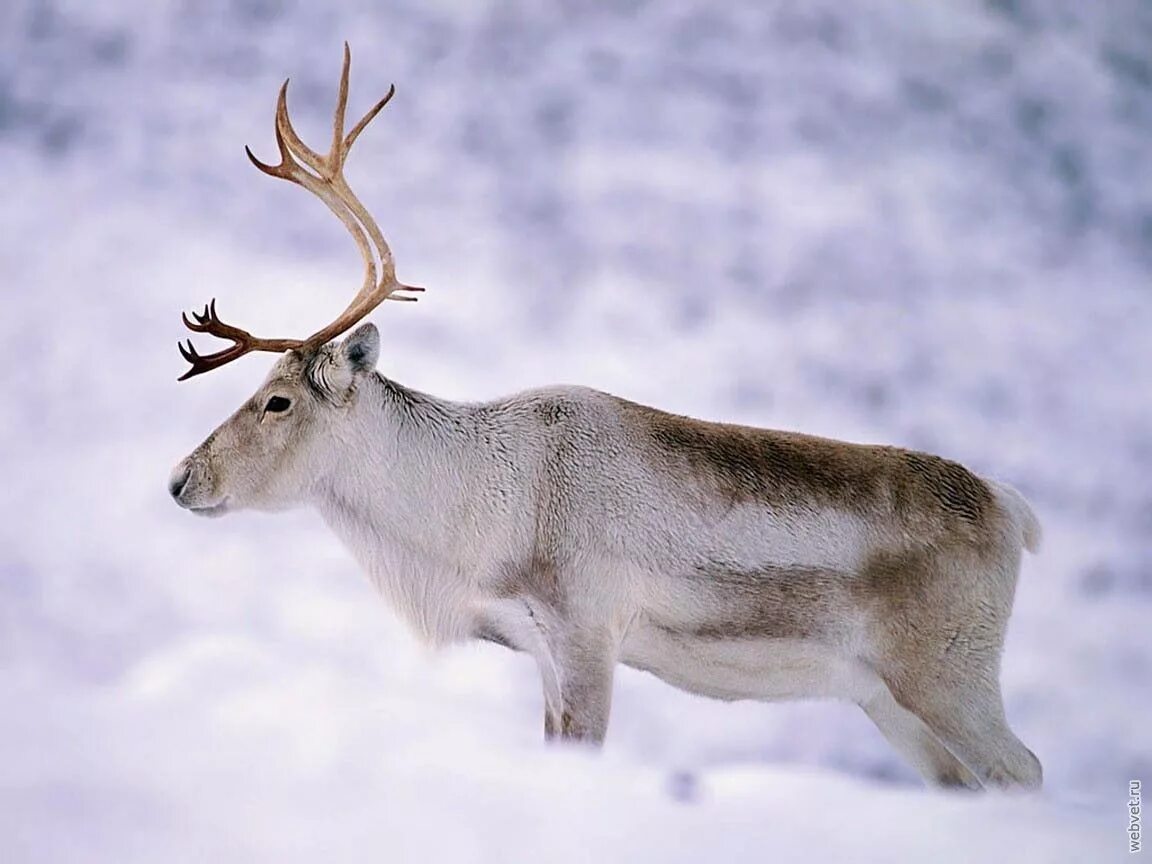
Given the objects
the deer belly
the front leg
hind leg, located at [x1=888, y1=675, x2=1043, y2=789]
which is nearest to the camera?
the front leg

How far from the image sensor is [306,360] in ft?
18.0

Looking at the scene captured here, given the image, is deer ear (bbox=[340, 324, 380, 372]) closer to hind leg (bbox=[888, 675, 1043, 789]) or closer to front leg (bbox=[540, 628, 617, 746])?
front leg (bbox=[540, 628, 617, 746])

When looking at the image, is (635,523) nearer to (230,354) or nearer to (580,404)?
(580,404)

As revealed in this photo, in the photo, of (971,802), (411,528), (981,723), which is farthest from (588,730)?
(971,802)

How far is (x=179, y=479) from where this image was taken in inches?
208

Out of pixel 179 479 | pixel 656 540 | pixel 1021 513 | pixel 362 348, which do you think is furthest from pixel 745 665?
pixel 179 479

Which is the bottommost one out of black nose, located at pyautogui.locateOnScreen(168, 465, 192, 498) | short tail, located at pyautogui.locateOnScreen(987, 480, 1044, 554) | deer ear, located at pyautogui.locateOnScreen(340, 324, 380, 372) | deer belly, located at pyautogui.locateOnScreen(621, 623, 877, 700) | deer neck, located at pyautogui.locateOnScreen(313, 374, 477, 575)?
deer belly, located at pyautogui.locateOnScreen(621, 623, 877, 700)

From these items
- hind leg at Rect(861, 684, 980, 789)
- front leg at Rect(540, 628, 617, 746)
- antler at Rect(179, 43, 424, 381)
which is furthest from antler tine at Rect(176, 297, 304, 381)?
hind leg at Rect(861, 684, 980, 789)

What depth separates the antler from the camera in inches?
219

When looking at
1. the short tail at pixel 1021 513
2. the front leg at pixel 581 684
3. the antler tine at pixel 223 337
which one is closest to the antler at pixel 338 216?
the antler tine at pixel 223 337

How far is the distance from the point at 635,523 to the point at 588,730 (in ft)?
2.61

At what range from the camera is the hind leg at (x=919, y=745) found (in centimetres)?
538

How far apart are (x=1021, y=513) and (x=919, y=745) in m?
1.03

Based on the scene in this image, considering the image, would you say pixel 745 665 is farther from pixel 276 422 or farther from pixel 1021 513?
pixel 276 422
